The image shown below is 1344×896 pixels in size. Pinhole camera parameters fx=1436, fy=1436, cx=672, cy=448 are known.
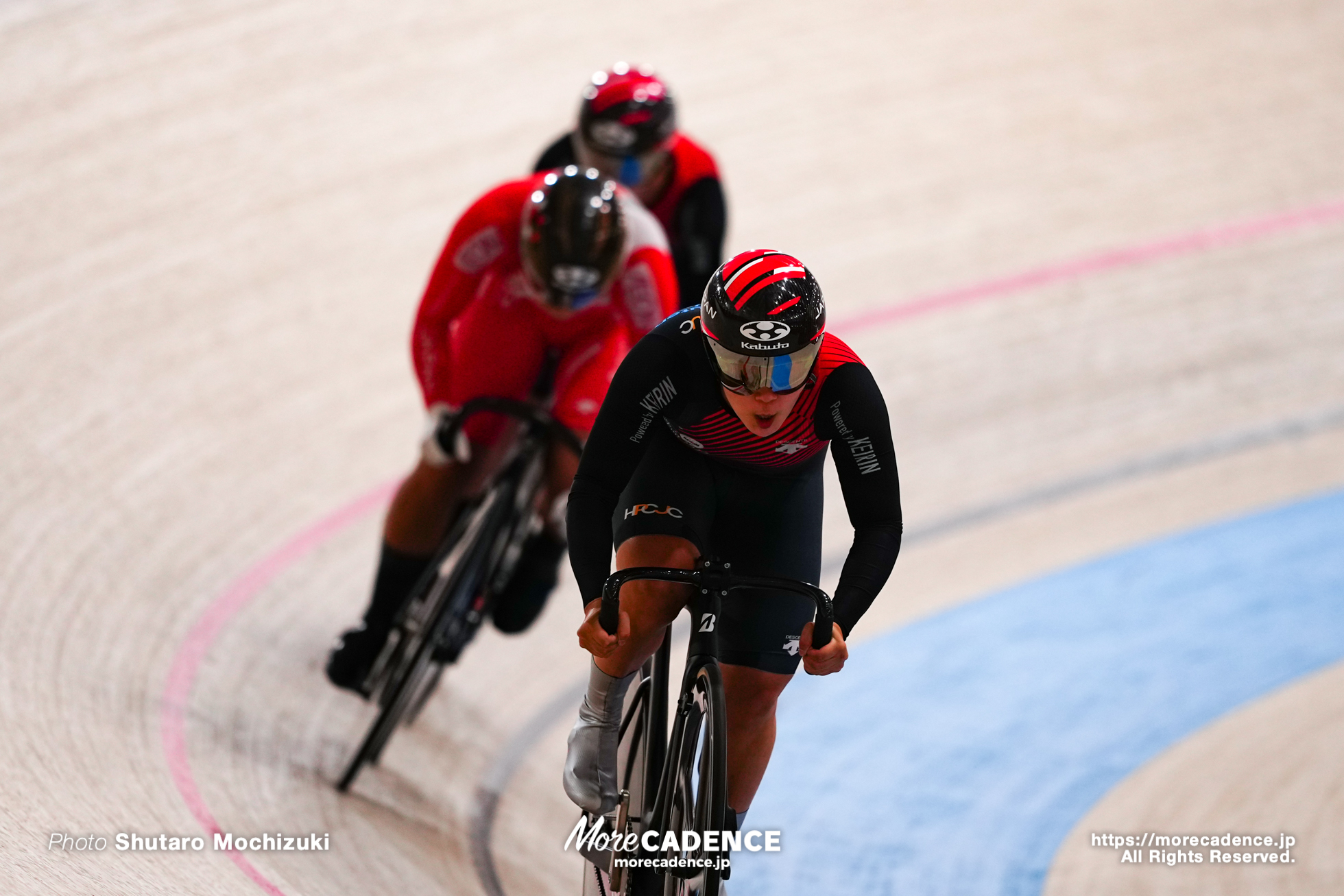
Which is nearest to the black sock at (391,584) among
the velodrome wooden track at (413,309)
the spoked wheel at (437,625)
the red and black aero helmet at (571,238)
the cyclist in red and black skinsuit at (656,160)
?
the spoked wheel at (437,625)

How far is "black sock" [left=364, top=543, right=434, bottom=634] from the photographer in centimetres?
348

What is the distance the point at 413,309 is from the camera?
535 centimetres

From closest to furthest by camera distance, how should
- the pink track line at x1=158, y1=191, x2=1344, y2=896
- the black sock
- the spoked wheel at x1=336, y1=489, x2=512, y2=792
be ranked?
the pink track line at x1=158, y1=191, x2=1344, y2=896, the spoked wheel at x1=336, y1=489, x2=512, y2=792, the black sock

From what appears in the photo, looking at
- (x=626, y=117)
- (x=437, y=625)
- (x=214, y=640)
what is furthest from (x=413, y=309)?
(x=437, y=625)

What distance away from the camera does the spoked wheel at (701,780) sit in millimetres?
2330

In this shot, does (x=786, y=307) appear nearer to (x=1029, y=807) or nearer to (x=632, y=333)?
(x=632, y=333)

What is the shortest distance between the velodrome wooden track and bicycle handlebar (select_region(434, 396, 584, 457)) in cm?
85

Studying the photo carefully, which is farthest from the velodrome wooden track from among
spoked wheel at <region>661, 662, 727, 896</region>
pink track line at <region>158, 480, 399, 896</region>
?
spoked wheel at <region>661, 662, 727, 896</region>

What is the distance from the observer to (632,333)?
336 centimetres

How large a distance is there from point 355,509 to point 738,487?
230cm

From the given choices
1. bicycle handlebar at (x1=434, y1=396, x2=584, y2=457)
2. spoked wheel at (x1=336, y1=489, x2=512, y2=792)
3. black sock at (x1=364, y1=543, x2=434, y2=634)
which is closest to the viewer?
bicycle handlebar at (x1=434, y1=396, x2=584, y2=457)

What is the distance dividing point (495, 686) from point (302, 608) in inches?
23.2

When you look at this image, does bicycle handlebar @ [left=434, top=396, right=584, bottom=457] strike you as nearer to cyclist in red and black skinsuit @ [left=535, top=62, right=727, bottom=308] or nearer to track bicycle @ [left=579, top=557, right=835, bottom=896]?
track bicycle @ [left=579, top=557, right=835, bottom=896]

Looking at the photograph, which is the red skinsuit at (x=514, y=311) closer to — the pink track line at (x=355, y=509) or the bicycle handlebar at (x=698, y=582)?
the pink track line at (x=355, y=509)
